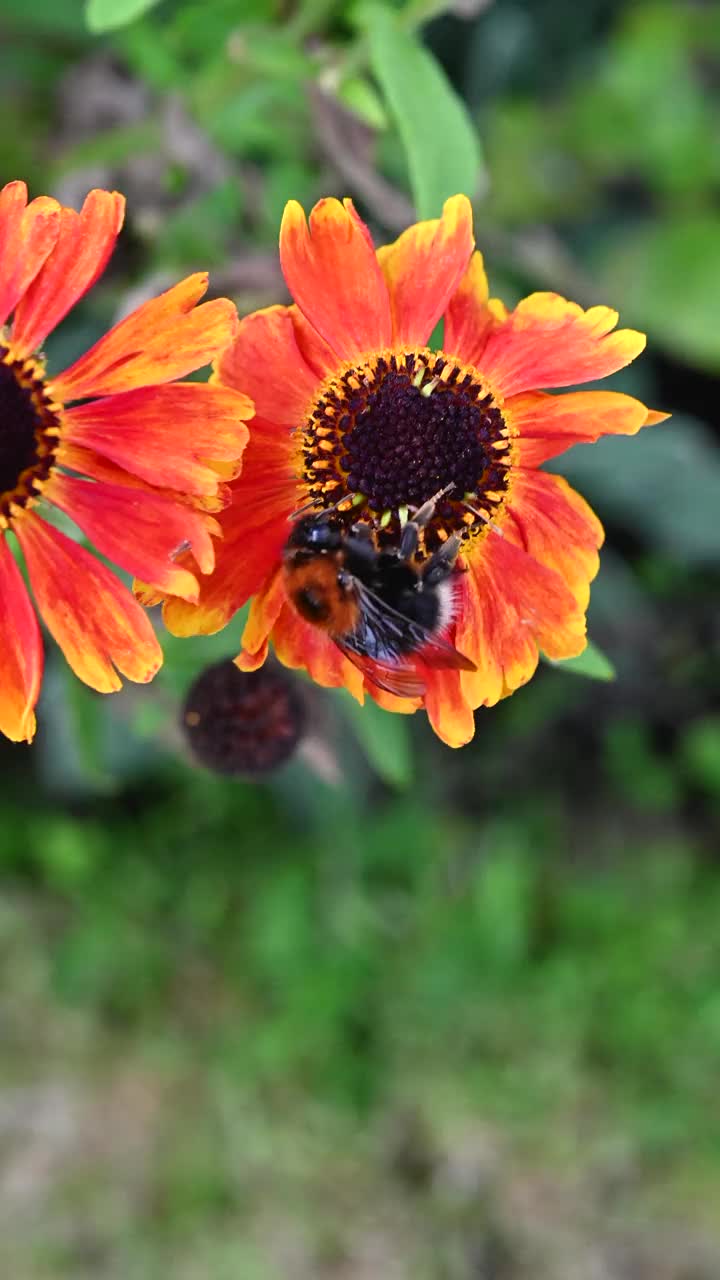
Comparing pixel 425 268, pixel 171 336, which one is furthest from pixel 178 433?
pixel 425 268

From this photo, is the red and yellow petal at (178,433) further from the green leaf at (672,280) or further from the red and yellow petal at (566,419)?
the green leaf at (672,280)

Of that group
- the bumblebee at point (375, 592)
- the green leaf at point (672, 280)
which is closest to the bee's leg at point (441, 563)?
the bumblebee at point (375, 592)

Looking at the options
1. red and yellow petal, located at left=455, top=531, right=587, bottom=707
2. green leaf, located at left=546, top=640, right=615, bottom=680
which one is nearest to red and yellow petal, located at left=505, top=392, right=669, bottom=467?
red and yellow petal, located at left=455, top=531, right=587, bottom=707

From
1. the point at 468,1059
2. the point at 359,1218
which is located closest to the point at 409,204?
the point at 468,1059

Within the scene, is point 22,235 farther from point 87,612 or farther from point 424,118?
point 424,118

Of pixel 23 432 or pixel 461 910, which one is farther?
pixel 461 910

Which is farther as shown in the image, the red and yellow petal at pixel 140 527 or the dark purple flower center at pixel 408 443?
the dark purple flower center at pixel 408 443
